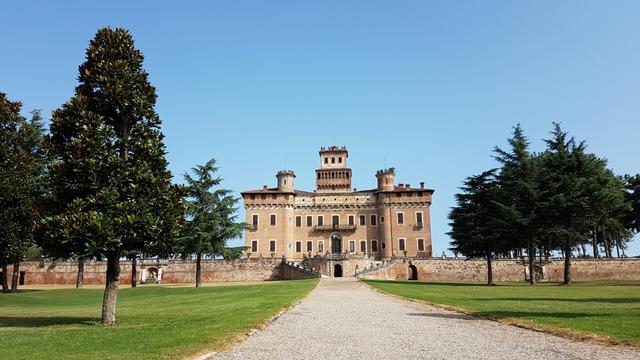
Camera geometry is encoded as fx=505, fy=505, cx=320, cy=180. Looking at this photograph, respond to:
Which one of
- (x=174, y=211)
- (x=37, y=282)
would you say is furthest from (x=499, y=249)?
(x=37, y=282)

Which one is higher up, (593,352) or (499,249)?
(499,249)

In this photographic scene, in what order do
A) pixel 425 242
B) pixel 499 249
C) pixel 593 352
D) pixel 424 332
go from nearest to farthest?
pixel 593 352 → pixel 424 332 → pixel 499 249 → pixel 425 242

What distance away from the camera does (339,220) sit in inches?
2810

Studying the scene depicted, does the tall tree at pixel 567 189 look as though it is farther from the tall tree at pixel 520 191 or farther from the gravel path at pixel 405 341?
the gravel path at pixel 405 341

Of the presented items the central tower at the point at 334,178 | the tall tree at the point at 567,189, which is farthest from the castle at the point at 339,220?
the tall tree at the point at 567,189

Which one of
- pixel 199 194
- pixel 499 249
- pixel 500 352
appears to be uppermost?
pixel 199 194

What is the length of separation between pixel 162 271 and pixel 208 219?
21.3 metres

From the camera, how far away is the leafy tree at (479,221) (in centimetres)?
4229

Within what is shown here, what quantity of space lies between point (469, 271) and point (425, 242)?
26.9 ft

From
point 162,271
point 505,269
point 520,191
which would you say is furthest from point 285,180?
point 520,191

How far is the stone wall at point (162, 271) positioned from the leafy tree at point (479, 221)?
80.3 feet

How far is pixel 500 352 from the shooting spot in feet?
29.1

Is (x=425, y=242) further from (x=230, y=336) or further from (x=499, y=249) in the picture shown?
(x=230, y=336)

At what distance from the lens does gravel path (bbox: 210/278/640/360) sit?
28.4 ft
